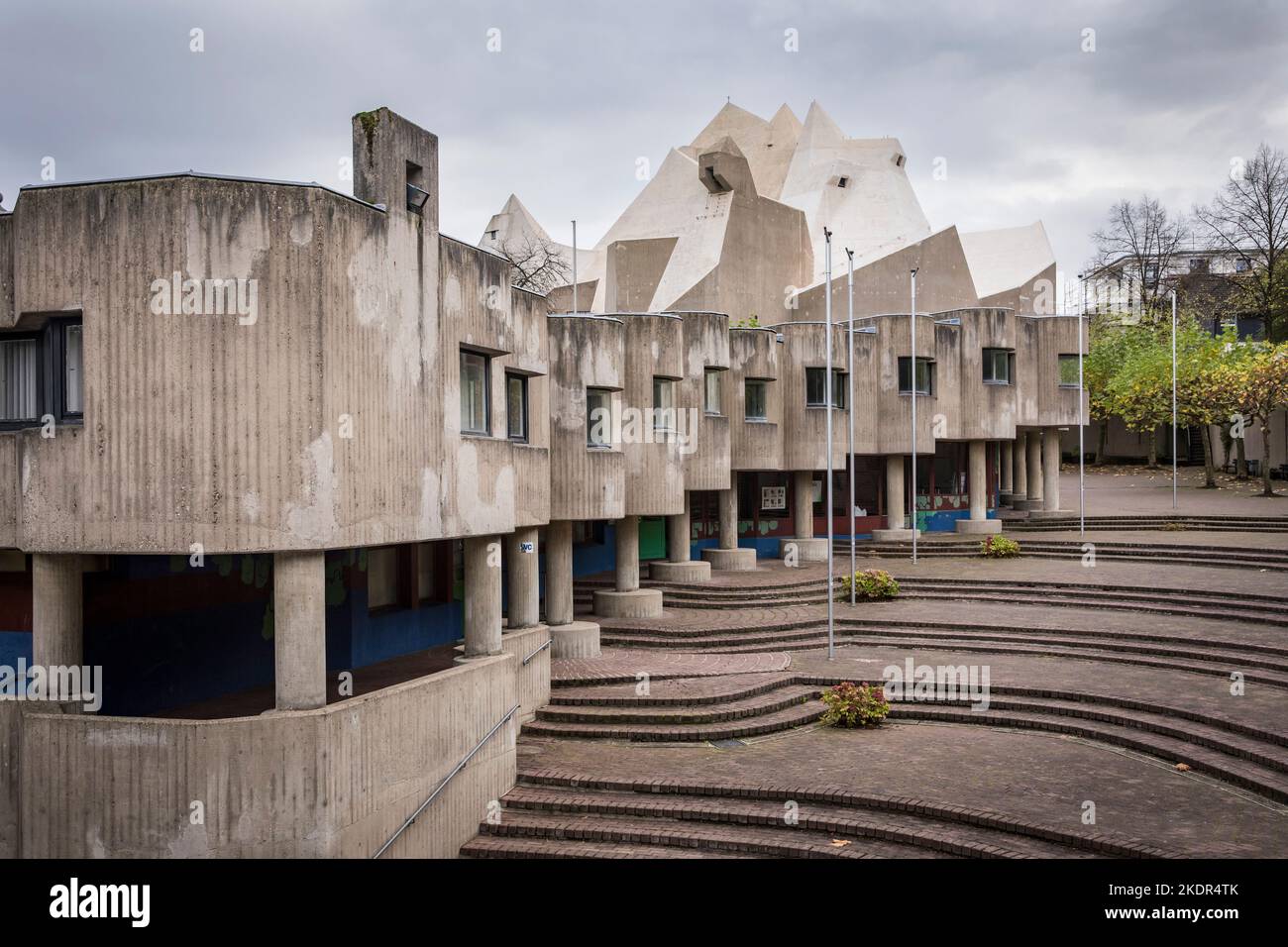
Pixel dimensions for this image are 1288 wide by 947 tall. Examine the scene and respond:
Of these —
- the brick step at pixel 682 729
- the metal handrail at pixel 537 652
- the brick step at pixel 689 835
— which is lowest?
the brick step at pixel 689 835

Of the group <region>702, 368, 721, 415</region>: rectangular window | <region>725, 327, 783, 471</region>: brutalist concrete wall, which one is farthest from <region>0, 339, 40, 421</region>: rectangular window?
<region>725, 327, 783, 471</region>: brutalist concrete wall

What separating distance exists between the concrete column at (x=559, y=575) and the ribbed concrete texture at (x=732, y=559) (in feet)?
34.0

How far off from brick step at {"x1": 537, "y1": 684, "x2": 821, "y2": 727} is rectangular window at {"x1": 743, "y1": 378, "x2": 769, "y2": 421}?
14.5 meters

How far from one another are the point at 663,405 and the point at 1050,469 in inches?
757

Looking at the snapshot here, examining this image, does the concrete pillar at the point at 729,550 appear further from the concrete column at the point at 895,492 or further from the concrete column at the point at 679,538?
the concrete column at the point at 895,492

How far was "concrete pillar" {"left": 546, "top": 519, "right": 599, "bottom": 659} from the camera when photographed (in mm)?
20328

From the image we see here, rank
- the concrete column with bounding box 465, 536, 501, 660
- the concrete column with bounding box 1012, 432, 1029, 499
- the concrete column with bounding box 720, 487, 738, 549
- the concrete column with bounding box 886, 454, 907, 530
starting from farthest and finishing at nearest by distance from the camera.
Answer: the concrete column with bounding box 1012, 432, 1029, 499, the concrete column with bounding box 886, 454, 907, 530, the concrete column with bounding box 720, 487, 738, 549, the concrete column with bounding box 465, 536, 501, 660

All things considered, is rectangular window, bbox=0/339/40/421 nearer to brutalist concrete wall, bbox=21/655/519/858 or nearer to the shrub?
brutalist concrete wall, bbox=21/655/519/858

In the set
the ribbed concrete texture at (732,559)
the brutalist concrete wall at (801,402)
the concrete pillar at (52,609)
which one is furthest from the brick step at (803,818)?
the brutalist concrete wall at (801,402)

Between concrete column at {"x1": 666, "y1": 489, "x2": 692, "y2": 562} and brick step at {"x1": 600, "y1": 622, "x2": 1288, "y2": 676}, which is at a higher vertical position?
concrete column at {"x1": 666, "y1": 489, "x2": 692, "y2": 562}

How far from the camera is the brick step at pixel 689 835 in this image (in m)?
12.0

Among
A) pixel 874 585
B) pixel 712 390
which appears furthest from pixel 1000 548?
pixel 712 390

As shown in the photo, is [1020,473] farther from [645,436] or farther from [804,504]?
[645,436]
